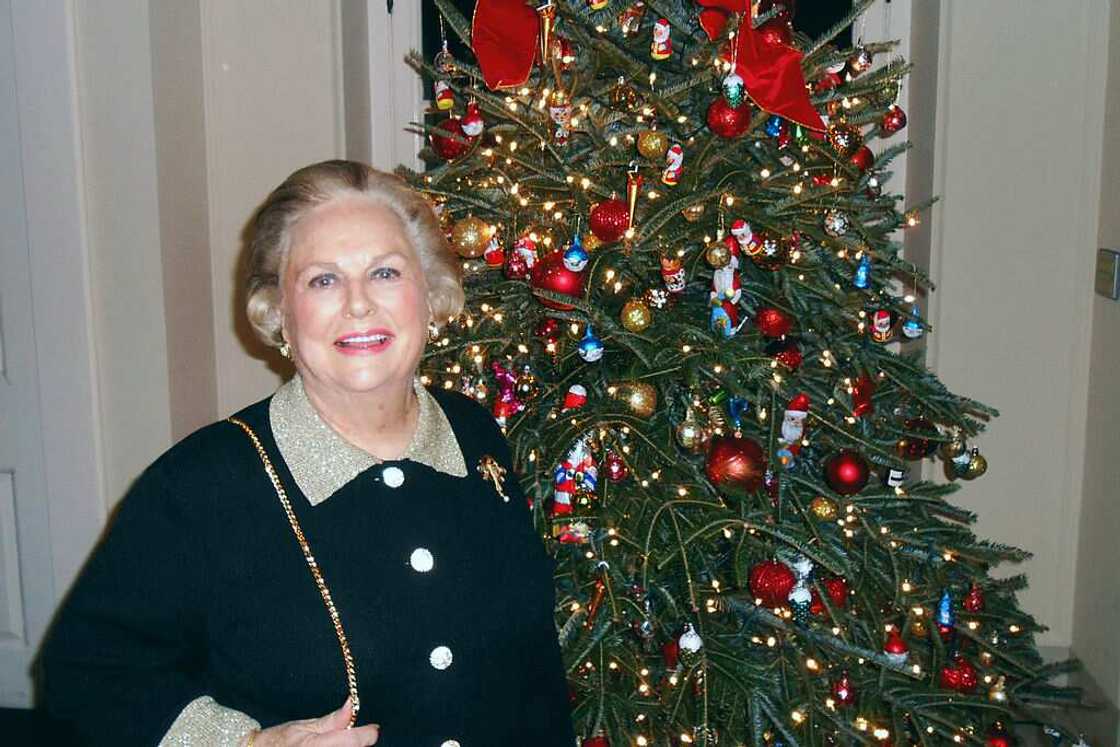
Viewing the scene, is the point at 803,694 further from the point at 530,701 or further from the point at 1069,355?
the point at 1069,355

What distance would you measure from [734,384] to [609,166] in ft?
1.69

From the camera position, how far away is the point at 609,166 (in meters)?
2.07

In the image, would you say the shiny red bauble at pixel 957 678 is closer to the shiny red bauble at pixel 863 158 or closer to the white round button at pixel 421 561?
the shiny red bauble at pixel 863 158

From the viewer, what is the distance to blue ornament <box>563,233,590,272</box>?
1.95m

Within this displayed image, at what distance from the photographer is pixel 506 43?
2.18 metres

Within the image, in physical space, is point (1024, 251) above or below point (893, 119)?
below

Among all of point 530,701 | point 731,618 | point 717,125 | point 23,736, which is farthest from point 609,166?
point 23,736

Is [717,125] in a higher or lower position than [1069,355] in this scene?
higher

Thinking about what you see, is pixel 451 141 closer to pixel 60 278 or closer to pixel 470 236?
pixel 470 236

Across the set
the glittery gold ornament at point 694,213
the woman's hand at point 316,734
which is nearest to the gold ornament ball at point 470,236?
the glittery gold ornament at point 694,213

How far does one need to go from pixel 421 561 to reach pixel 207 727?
32 cm

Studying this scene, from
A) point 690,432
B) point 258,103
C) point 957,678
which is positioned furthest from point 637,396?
point 258,103

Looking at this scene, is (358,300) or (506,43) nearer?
(358,300)

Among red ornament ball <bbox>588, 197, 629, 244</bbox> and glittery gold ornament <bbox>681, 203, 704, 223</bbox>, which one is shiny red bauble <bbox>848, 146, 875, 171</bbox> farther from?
red ornament ball <bbox>588, 197, 629, 244</bbox>
